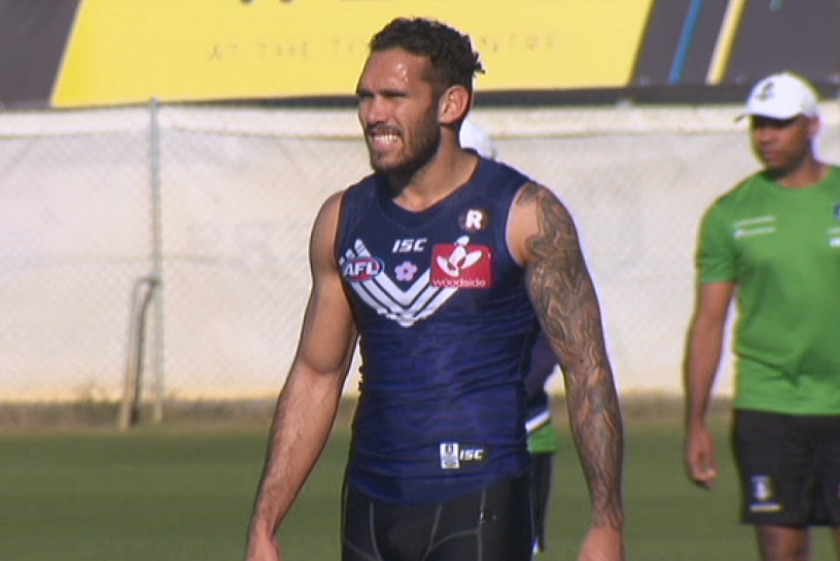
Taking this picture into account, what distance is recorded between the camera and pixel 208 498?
12.5 m

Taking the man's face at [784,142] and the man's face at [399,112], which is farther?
the man's face at [784,142]

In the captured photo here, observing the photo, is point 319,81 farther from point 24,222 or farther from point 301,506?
point 301,506

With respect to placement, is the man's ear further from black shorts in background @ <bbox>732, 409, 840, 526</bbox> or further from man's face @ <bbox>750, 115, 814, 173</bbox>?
black shorts in background @ <bbox>732, 409, 840, 526</bbox>

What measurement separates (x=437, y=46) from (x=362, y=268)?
22.5 inches

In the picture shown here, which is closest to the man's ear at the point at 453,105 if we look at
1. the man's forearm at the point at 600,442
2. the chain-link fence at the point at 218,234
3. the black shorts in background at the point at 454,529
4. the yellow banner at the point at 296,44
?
the man's forearm at the point at 600,442

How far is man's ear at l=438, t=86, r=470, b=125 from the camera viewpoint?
516 centimetres

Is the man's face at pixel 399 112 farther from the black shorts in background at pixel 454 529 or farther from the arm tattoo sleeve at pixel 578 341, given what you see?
the black shorts in background at pixel 454 529

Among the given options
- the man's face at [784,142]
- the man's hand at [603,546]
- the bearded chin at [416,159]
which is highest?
the bearded chin at [416,159]

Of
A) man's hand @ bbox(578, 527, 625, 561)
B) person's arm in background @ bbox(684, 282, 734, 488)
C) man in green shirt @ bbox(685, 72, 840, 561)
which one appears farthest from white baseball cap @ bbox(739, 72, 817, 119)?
man's hand @ bbox(578, 527, 625, 561)

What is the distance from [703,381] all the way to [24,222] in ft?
31.5

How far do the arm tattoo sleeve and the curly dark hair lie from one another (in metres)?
0.33

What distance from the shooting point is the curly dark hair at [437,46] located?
203 inches

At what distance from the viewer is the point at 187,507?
12.1 meters

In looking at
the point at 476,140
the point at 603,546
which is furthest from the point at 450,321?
the point at 476,140
